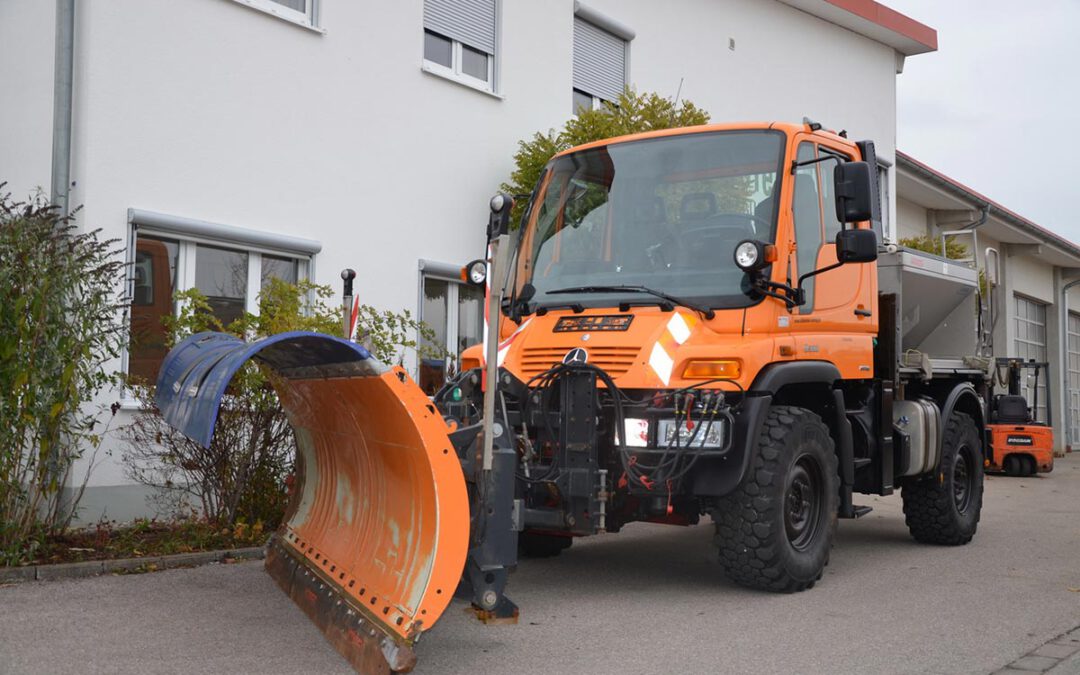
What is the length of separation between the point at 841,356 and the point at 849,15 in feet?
46.6

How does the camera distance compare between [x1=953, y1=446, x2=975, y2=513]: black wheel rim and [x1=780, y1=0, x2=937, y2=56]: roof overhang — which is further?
[x1=780, y1=0, x2=937, y2=56]: roof overhang

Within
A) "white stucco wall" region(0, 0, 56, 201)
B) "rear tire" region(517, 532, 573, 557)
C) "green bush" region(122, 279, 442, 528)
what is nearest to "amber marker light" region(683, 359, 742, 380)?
"rear tire" region(517, 532, 573, 557)

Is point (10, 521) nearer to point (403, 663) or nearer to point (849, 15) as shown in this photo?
point (403, 663)

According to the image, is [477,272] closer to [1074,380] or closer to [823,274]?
Answer: [823,274]

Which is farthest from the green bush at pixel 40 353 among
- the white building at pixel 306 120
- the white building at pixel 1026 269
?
the white building at pixel 1026 269

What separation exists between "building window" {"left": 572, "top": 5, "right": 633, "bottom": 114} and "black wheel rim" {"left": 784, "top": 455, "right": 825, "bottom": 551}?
28.1 feet

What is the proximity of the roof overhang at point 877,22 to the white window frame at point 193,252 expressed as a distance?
11.4 m

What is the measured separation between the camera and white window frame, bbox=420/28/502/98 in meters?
12.2

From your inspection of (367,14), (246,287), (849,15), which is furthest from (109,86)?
(849,15)

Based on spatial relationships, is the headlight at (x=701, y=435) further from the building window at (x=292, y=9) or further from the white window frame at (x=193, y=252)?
the building window at (x=292, y=9)

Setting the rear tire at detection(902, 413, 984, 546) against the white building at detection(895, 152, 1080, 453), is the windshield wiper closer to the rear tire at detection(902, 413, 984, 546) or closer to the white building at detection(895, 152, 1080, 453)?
the rear tire at detection(902, 413, 984, 546)

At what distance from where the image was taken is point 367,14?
11453 mm

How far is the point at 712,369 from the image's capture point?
6.24 meters

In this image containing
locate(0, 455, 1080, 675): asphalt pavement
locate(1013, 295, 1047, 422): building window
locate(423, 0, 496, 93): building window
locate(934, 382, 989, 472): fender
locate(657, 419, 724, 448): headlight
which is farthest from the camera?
locate(1013, 295, 1047, 422): building window
